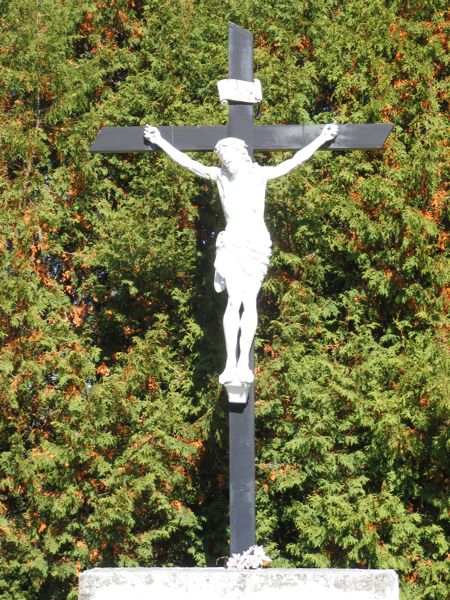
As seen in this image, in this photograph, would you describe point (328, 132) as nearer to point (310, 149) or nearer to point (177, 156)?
point (310, 149)

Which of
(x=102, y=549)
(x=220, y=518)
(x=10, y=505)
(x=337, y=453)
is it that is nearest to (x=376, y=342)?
(x=337, y=453)

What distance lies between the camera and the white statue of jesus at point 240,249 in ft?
14.8

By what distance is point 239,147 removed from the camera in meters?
4.63

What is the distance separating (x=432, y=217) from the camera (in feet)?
18.3

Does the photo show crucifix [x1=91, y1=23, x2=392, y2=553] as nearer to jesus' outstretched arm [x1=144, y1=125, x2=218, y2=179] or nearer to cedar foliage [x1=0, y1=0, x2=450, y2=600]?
jesus' outstretched arm [x1=144, y1=125, x2=218, y2=179]

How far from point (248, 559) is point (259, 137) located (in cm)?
204

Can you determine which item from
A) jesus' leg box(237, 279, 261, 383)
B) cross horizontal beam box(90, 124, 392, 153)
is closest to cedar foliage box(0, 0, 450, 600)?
cross horizontal beam box(90, 124, 392, 153)

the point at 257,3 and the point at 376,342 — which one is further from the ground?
the point at 257,3

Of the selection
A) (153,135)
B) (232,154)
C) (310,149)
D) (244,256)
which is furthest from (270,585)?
(153,135)

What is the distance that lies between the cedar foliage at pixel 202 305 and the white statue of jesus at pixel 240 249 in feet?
3.19

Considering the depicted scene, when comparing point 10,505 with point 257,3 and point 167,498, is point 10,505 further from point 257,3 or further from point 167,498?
point 257,3

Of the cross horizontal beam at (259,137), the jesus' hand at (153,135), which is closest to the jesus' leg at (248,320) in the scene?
the cross horizontal beam at (259,137)

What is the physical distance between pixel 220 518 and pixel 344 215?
6.26 ft

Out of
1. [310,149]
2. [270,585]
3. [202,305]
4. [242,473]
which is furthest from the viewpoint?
[202,305]
